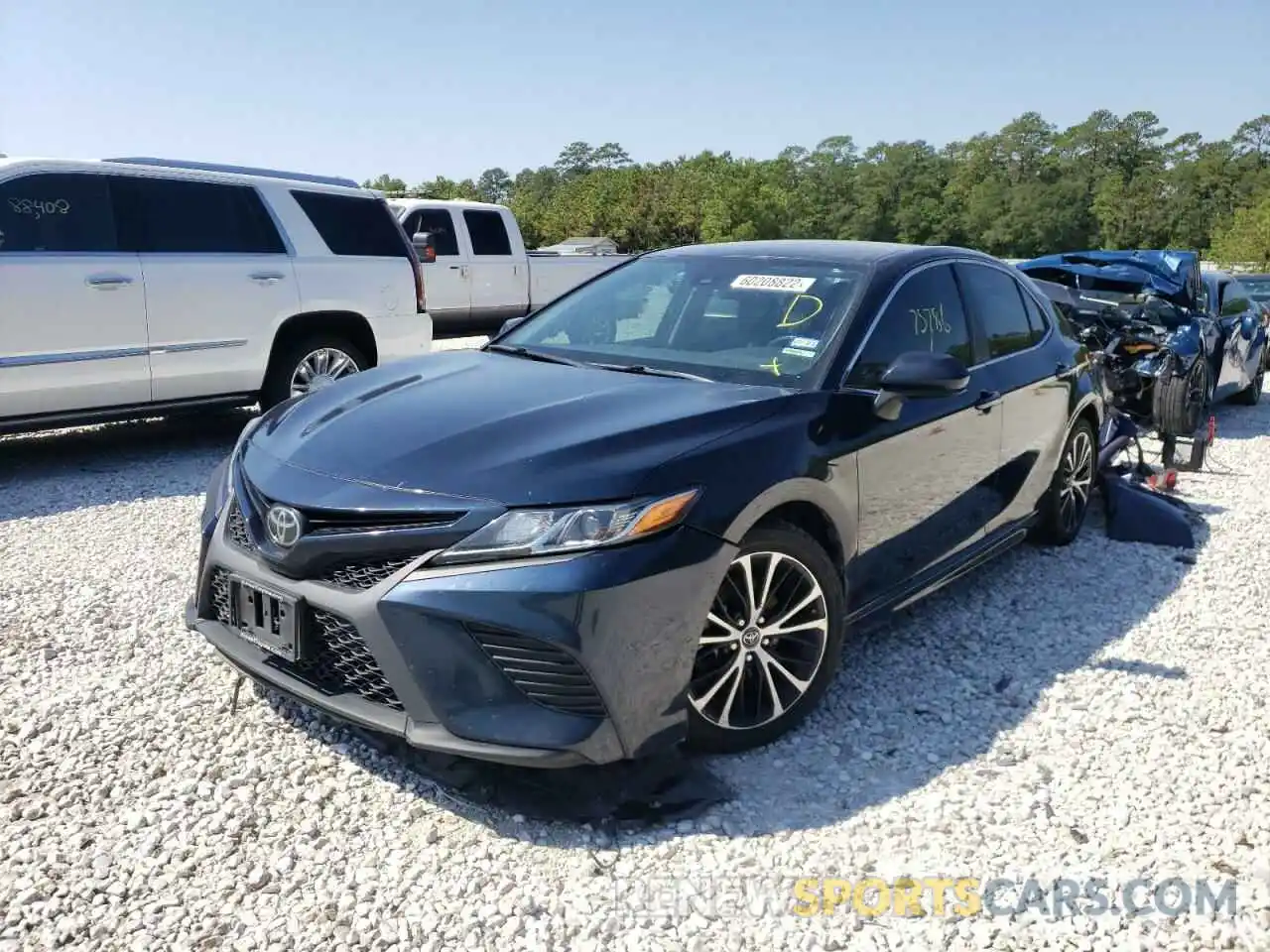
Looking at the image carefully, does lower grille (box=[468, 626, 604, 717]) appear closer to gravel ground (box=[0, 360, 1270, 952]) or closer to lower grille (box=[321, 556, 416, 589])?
lower grille (box=[321, 556, 416, 589])

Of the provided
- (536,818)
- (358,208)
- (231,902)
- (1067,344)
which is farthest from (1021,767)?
(358,208)

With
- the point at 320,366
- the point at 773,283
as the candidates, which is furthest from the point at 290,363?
the point at 773,283

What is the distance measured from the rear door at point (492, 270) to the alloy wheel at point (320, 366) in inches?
224

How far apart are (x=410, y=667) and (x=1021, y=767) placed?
1947 millimetres

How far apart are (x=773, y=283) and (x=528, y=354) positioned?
103cm

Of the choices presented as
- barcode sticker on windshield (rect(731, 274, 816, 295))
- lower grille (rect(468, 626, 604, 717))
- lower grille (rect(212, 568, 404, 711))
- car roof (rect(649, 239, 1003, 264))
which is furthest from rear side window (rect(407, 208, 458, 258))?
lower grille (rect(468, 626, 604, 717))

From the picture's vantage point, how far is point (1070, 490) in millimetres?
5355

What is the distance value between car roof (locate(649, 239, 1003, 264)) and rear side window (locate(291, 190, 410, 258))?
392 cm

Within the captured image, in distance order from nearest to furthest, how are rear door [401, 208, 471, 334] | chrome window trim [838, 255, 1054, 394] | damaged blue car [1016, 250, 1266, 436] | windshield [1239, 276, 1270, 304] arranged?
chrome window trim [838, 255, 1054, 394]
damaged blue car [1016, 250, 1266, 436]
rear door [401, 208, 471, 334]
windshield [1239, 276, 1270, 304]

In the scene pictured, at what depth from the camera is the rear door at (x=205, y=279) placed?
6.58 metres

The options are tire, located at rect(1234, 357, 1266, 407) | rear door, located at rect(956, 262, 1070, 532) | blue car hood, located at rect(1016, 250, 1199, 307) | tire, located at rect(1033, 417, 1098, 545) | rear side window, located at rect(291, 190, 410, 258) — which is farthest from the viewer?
tire, located at rect(1234, 357, 1266, 407)

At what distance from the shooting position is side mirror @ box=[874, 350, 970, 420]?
3.40 m

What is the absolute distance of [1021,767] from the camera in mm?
3170

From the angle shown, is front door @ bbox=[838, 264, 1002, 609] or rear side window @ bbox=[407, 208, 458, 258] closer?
front door @ bbox=[838, 264, 1002, 609]
